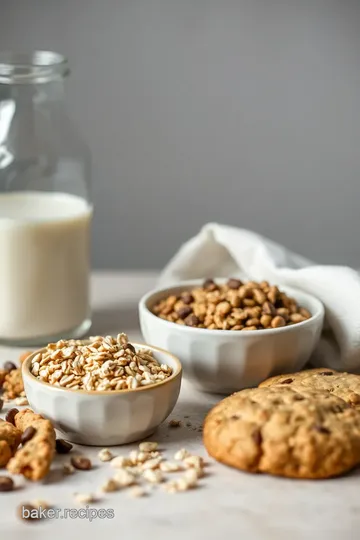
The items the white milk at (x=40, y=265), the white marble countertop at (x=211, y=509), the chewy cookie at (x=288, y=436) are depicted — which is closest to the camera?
the white marble countertop at (x=211, y=509)

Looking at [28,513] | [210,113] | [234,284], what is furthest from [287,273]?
[210,113]

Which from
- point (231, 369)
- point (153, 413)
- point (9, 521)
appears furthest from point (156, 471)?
point (231, 369)

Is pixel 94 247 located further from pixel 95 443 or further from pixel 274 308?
pixel 95 443

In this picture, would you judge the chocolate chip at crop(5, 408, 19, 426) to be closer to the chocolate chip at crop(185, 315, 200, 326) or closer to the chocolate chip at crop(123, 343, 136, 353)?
the chocolate chip at crop(123, 343, 136, 353)

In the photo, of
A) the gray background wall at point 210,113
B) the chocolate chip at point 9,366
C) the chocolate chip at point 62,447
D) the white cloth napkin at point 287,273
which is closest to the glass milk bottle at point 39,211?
the chocolate chip at point 9,366

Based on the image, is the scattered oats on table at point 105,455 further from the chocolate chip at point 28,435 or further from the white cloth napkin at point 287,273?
the white cloth napkin at point 287,273

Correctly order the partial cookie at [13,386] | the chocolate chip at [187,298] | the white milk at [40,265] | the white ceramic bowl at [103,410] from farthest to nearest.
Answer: the white milk at [40,265], the chocolate chip at [187,298], the partial cookie at [13,386], the white ceramic bowl at [103,410]

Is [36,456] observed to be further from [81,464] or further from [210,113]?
[210,113]
